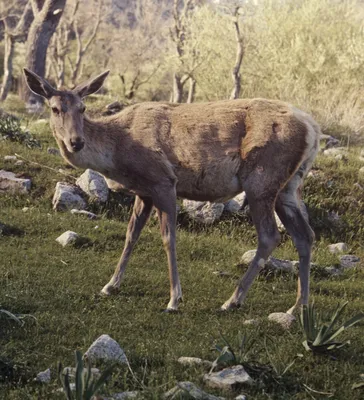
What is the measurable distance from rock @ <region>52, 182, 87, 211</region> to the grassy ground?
176mm

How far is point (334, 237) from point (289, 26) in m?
15.8

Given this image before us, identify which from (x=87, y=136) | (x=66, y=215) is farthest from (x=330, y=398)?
(x=66, y=215)

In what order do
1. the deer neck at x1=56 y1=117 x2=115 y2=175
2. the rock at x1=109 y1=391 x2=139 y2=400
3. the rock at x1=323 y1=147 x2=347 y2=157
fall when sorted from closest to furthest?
the rock at x1=109 y1=391 x2=139 y2=400 → the deer neck at x1=56 y1=117 x2=115 y2=175 → the rock at x1=323 y1=147 x2=347 y2=157

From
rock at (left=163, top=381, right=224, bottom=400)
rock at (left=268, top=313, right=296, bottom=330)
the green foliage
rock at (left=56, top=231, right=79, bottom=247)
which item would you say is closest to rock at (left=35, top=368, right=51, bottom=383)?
rock at (left=163, top=381, right=224, bottom=400)

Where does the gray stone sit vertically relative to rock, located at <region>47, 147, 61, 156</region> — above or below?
above

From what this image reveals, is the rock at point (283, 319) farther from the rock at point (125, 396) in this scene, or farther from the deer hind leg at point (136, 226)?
the rock at point (125, 396)

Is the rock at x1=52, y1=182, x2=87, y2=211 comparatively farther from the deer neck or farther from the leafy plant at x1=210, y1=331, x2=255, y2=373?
the leafy plant at x1=210, y1=331, x2=255, y2=373

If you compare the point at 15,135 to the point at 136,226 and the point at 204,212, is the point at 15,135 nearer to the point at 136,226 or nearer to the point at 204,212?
the point at 204,212

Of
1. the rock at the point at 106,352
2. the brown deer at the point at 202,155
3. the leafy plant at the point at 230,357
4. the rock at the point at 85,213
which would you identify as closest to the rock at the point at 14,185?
the rock at the point at 85,213

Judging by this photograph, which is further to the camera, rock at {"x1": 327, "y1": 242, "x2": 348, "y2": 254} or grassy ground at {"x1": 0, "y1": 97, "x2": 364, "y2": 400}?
rock at {"x1": 327, "y1": 242, "x2": 348, "y2": 254}

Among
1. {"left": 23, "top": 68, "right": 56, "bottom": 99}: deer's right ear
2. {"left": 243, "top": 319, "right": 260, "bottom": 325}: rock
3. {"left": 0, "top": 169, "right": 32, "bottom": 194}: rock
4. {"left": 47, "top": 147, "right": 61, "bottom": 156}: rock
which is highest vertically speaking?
{"left": 23, "top": 68, "right": 56, "bottom": 99}: deer's right ear

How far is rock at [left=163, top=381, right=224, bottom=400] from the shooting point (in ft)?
13.7

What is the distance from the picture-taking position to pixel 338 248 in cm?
999

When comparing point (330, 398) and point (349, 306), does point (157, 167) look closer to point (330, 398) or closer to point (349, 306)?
point (349, 306)
